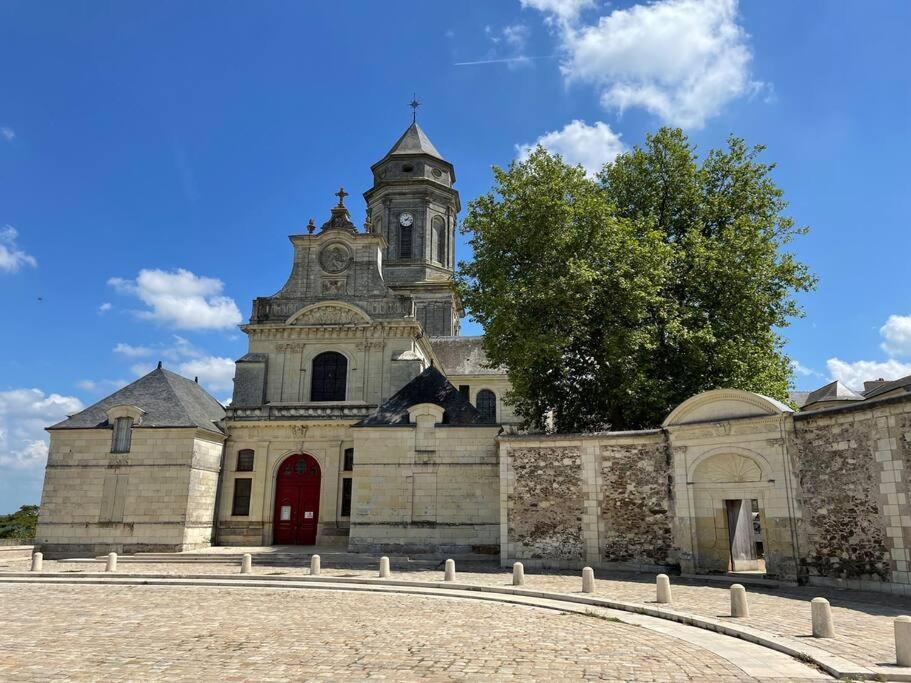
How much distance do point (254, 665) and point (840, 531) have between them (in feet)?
40.2

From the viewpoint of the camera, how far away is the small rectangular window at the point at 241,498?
1029 inches

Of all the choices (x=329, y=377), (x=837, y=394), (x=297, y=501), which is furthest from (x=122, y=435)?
(x=837, y=394)

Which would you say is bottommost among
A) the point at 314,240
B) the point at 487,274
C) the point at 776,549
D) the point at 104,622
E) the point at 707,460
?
the point at 104,622

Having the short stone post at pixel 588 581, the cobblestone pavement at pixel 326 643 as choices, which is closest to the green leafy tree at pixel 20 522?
the cobblestone pavement at pixel 326 643

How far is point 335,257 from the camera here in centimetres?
2917

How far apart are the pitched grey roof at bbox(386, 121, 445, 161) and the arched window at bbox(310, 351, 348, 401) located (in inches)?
719

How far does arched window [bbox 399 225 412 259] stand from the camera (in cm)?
4038

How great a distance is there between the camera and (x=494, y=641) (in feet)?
29.0

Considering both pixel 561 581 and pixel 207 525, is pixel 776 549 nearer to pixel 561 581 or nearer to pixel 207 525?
pixel 561 581

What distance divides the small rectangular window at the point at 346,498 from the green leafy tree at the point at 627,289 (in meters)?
7.88

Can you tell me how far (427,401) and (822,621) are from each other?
16.0 m

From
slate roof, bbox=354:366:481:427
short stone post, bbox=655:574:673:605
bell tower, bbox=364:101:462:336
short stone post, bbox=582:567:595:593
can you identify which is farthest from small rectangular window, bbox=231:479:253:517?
short stone post, bbox=655:574:673:605

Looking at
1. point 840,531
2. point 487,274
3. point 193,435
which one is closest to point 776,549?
point 840,531

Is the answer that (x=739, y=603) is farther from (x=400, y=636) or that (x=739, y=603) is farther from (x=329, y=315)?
(x=329, y=315)
